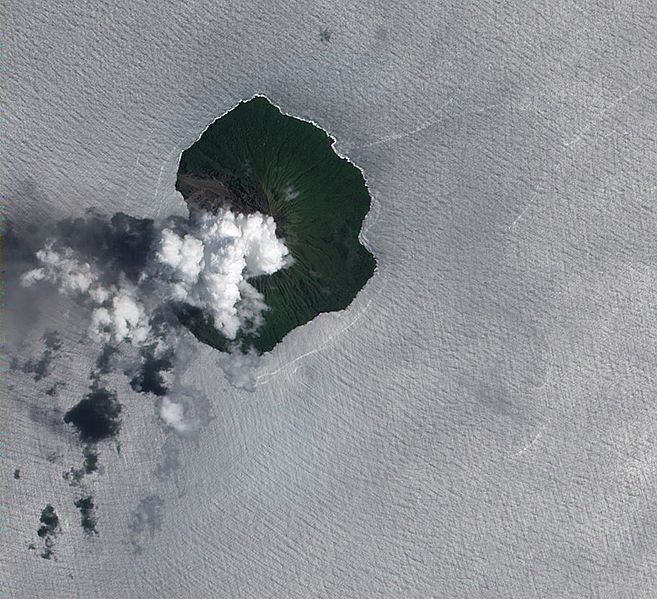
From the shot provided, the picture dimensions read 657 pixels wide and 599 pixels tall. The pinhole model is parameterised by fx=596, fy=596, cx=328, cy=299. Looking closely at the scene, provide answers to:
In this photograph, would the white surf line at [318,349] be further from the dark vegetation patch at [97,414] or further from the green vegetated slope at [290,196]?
the dark vegetation patch at [97,414]

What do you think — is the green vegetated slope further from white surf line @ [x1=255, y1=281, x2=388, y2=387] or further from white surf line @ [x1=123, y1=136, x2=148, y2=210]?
white surf line @ [x1=123, y1=136, x2=148, y2=210]

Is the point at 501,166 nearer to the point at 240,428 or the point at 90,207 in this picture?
the point at 240,428

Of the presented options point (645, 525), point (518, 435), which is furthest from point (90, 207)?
point (645, 525)

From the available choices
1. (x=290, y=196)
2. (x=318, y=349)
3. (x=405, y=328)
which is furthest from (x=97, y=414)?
(x=405, y=328)

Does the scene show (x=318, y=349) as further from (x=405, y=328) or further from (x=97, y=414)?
(x=97, y=414)

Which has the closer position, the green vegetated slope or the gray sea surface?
the green vegetated slope

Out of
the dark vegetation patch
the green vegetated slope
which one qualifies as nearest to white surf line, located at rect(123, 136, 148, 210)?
the green vegetated slope
